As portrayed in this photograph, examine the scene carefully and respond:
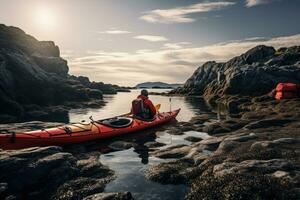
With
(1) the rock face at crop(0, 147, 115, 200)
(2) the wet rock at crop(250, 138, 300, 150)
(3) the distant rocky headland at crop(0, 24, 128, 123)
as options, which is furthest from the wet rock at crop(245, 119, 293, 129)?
(3) the distant rocky headland at crop(0, 24, 128, 123)

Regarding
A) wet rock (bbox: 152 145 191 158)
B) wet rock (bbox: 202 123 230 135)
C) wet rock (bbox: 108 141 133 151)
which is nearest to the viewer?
wet rock (bbox: 152 145 191 158)

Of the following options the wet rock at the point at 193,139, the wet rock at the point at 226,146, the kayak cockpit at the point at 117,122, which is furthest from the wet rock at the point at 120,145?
the wet rock at the point at 226,146

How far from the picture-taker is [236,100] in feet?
169

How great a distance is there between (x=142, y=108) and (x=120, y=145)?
24.7 ft

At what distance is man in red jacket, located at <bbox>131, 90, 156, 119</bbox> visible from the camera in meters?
27.3

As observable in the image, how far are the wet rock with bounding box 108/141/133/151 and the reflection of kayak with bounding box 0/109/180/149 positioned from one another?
3.98 feet

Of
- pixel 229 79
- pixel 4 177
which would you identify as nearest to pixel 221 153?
pixel 4 177

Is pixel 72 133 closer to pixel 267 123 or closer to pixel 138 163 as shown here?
pixel 138 163

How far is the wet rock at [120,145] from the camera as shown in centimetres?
1997

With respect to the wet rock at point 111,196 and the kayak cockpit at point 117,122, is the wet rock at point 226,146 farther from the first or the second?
the kayak cockpit at point 117,122

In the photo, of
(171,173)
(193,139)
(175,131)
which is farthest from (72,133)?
(175,131)

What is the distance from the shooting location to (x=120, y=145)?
20.4 meters

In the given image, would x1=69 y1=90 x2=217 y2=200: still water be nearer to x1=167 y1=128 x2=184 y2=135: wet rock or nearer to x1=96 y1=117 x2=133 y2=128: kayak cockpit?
x1=167 y1=128 x2=184 y2=135: wet rock

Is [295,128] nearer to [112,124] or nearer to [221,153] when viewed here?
[221,153]
